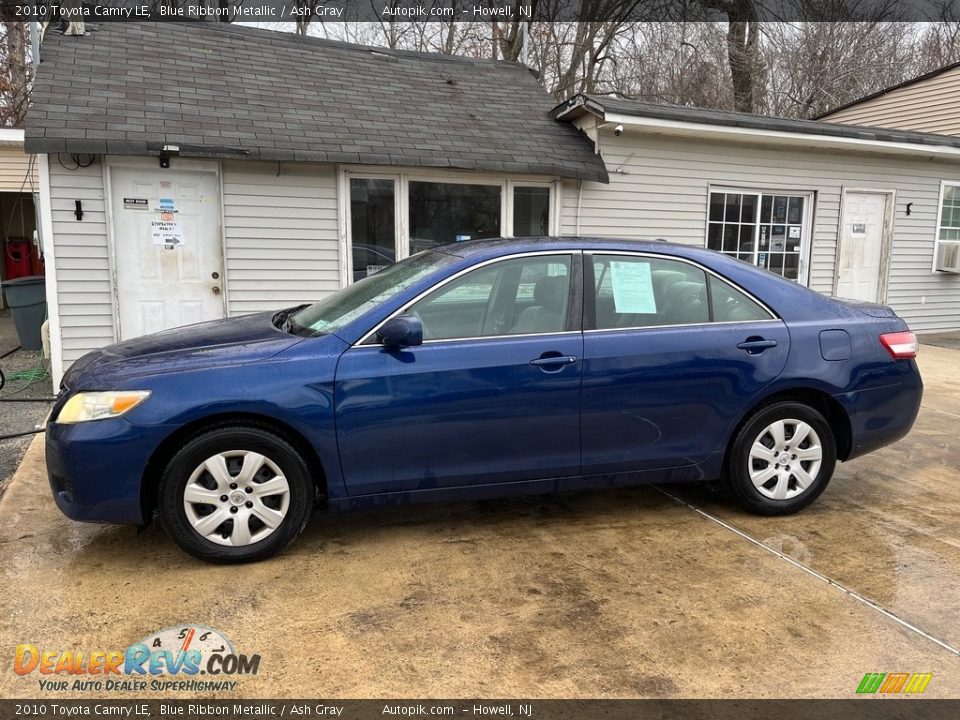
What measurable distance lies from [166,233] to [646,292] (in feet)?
18.1

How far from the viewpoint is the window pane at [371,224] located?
8039 millimetres

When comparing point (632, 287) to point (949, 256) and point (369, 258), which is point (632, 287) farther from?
point (949, 256)

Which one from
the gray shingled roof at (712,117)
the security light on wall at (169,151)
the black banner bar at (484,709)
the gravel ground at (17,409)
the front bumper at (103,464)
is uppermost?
the gray shingled roof at (712,117)

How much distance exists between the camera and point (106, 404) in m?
3.11

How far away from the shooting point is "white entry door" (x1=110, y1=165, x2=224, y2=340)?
718 cm

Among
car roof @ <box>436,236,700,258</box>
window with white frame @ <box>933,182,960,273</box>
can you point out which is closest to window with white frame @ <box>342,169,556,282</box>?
car roof @ <box>436,236,700,258</box>

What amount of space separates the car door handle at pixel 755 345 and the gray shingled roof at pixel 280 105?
4.83 metres

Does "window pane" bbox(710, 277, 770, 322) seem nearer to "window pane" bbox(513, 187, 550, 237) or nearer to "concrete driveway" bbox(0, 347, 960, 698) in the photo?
"concrete driveway" bbox(0, 347, 960, 698)

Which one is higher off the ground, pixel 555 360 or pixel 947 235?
pixel 947 235

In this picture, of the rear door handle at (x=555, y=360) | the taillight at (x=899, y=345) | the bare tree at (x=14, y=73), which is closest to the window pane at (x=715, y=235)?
the taillight at (x=899, y=345)

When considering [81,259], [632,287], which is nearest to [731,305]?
[632,287]

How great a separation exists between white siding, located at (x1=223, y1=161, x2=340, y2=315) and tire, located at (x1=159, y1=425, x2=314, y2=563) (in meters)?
Answer: 4.83

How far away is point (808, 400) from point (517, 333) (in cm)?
174

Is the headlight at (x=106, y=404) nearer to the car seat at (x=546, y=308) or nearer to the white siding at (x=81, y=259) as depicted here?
the car seat at (x=546, y=308)
